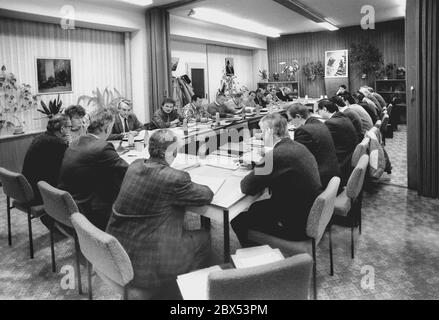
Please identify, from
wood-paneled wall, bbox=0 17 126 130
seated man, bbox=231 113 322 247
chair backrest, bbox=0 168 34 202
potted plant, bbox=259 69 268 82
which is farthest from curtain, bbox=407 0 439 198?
potted plant, bbox=259 69 268 82

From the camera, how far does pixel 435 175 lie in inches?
168

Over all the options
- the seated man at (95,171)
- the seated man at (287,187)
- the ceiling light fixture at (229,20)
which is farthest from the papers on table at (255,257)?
the ceiling light fixture at (229,20)

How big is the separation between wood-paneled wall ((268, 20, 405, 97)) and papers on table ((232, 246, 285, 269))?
35.2ft

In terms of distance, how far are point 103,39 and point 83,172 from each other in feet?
16.4

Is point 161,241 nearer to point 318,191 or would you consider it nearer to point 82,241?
point 82,241

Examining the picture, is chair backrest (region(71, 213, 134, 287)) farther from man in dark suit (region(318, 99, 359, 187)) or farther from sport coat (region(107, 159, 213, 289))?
man in dark suit (region(318, 99, 359, 187))

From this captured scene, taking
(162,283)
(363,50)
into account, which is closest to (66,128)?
(162,283)

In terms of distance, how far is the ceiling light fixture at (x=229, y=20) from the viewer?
26.0ft


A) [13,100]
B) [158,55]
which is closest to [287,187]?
[13,100]

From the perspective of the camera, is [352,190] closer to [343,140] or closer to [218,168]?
[218,168]

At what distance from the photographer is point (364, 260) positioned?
2.94 m

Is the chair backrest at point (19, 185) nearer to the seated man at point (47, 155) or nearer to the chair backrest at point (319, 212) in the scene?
the seated man at point (47, 155)

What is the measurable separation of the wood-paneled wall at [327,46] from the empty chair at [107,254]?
36.7 feet

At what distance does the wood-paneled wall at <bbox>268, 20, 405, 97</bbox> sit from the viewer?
10703mm
